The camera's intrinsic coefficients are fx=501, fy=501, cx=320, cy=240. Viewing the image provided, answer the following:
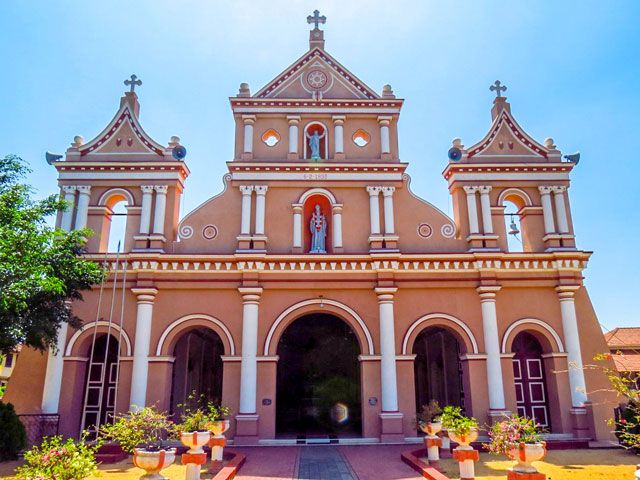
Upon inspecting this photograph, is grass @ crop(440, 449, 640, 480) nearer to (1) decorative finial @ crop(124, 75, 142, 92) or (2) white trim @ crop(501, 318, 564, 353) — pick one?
(2) white trim @ crop(501, 318, 564, 353)

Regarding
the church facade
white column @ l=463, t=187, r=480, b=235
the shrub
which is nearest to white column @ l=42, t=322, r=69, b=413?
the church facade

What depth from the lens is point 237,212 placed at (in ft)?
60.3

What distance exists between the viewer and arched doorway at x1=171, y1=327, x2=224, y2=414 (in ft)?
62.2

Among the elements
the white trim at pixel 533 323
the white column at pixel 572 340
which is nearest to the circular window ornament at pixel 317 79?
the white trim at pixel 533 323

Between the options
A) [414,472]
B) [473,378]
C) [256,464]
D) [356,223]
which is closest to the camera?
[414,472]

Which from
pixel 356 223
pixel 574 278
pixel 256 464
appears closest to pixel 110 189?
pixel 356 223

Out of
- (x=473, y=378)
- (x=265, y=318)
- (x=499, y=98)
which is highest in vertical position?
(x=499, y=98)

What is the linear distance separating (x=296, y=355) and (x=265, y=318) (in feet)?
15.9

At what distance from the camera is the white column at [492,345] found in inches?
646

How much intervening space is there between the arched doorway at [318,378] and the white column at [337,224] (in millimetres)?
3996

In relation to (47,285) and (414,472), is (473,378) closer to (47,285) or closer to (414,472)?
(414,472)

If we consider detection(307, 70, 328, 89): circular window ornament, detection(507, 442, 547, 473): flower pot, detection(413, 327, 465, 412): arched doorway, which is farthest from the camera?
detection(307, 70, 328, 89): circular window ornament

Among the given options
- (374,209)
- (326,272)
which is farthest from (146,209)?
(374,209)

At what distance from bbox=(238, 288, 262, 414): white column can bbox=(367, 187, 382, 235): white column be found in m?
4.63
